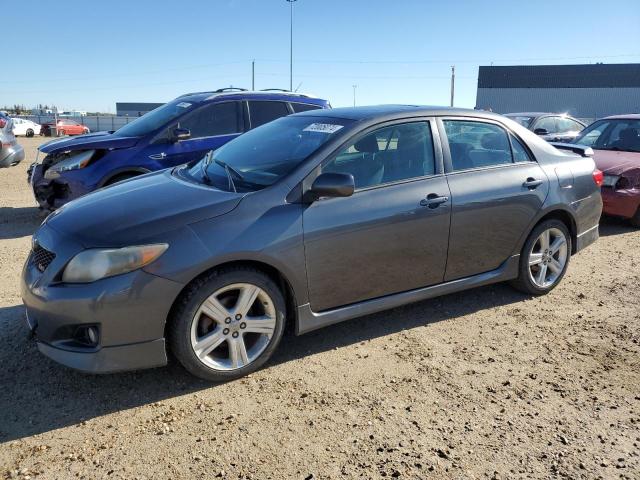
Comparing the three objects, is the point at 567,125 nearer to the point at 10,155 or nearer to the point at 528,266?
the point at 528,266

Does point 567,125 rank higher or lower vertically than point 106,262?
higher

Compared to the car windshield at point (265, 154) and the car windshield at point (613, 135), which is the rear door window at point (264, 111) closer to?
the car windshield at point (265, 154)

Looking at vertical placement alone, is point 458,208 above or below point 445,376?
above

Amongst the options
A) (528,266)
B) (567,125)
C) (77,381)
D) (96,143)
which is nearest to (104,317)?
(77,381)

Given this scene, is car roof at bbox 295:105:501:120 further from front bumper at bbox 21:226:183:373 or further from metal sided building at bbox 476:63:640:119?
metal sided building at bbox 476:63:640:119

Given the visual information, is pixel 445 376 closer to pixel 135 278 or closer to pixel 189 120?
pixel 135 278

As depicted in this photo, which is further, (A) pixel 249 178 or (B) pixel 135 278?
(A) pixel 249 178

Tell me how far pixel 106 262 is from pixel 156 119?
478 cm

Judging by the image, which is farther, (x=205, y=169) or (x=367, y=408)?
(x=205, y=169)

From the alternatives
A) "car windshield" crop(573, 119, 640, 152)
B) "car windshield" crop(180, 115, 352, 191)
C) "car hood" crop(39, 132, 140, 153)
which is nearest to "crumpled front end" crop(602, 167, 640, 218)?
"car windshield" crop(573, 119, 640, 152)

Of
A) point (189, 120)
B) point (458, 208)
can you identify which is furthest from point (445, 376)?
point (189, 120)

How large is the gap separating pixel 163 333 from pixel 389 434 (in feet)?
4.52

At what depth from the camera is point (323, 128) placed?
3928 millimetres

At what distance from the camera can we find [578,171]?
16.1ft
